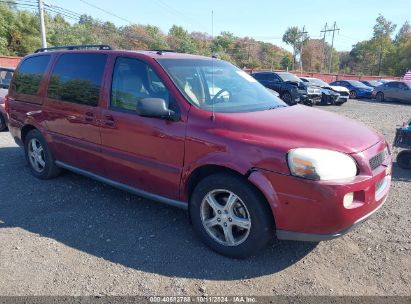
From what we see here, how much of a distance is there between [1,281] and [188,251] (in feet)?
5.22

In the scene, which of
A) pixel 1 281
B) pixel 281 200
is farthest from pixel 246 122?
pixel 1 281

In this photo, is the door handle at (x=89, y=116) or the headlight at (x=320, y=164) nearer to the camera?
the headlight at (x=320, y=164)

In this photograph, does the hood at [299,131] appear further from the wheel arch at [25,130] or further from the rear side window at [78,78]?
the wheel arch at [25,130]

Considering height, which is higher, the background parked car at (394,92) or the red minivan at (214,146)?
the red minivan at (214,146)

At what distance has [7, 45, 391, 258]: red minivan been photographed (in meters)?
2.87

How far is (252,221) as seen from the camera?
310cm

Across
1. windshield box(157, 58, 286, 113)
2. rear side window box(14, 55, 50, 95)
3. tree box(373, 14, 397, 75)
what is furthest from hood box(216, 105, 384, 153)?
tree box(373, 14, 397, 75)

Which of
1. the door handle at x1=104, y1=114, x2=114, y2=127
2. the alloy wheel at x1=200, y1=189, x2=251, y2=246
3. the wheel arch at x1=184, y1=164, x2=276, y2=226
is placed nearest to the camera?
the wheel arch at x1=184, y1=164, x2=276, y2=226

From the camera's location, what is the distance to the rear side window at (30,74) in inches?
201

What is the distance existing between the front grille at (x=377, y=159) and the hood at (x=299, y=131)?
0.40 ft

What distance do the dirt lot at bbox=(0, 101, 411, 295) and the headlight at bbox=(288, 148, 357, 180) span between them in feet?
3.05

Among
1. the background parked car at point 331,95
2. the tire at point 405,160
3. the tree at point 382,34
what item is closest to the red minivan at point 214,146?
the tire at point 405,160

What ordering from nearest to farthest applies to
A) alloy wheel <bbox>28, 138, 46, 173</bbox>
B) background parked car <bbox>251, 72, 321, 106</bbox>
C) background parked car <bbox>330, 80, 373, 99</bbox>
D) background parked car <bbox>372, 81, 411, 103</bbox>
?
alloy wheel <bbox>28, 138, 46, 173</bbox>
background parked car <bbox>251, 72, 321, 106</bbox>
background parked car <bbox>372, 81, 411, 103</bbox>
background parked car <bbox>330, 80, 373, 99</bbox>

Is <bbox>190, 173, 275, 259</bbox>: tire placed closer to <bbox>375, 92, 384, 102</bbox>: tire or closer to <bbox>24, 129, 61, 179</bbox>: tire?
<bbox>24, 129, 61, 179</bbox>: tire
